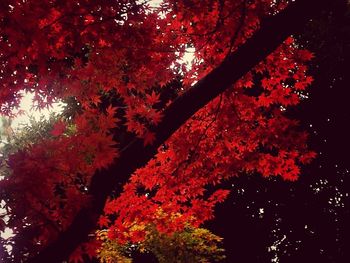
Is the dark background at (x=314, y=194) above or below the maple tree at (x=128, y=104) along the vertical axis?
above

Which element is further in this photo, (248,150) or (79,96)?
(248,150)

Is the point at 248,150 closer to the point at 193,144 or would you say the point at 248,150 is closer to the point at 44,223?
the point at 193,144

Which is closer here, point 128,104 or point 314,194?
point 128,104

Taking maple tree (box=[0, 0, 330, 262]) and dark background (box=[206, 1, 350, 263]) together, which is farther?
dark background (box=[206, 1, 350, 263])

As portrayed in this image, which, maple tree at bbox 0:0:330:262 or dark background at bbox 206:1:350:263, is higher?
dark background at bbox 206:1:350:263

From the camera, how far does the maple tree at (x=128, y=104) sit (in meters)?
2.84

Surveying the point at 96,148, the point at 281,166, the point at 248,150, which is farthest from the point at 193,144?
the point at 96,148

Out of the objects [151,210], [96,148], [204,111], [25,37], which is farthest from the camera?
[204,111]

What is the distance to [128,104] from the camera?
205 inches

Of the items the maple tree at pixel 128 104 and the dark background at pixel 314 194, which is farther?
the dark background at pixel 314 194

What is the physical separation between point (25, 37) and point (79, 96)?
143 cm

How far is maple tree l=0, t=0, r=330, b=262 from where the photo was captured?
2.84 metres

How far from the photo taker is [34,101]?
5070mm

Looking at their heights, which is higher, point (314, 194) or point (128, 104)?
point (314, 194)
